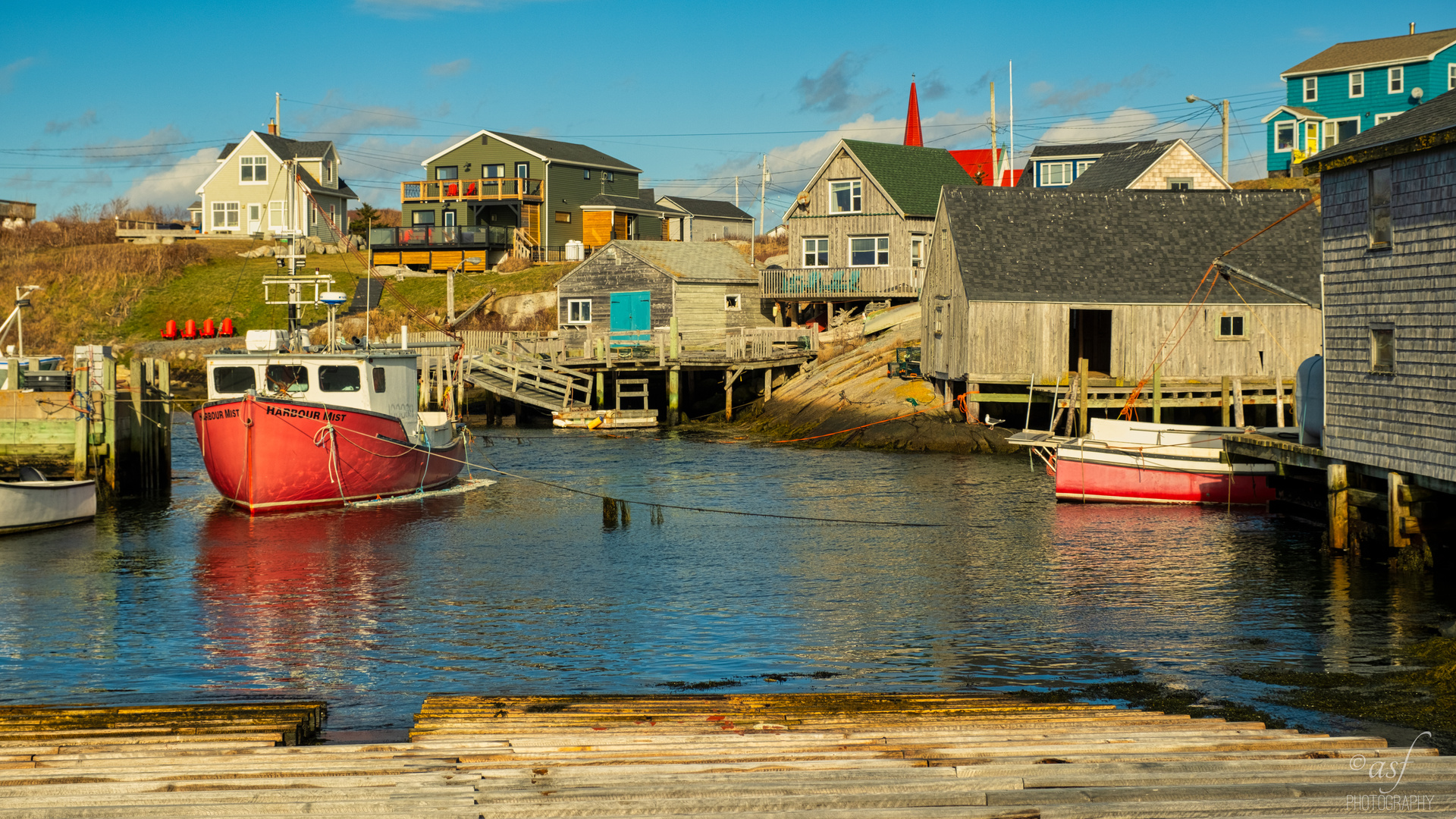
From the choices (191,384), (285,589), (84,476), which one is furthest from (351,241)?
(285,589)

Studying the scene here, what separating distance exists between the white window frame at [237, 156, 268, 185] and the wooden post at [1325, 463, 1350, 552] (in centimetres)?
7181

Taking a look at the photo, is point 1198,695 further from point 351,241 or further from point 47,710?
point 351,241

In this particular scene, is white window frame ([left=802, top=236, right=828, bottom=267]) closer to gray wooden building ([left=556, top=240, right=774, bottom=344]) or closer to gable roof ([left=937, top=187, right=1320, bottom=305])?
gray wooden building ([left=556, top=240, right=774, bottom=344])

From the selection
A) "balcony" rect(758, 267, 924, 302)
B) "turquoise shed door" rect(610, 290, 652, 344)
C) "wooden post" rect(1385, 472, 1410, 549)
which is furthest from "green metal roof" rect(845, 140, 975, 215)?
"wooden post" rect(1385, 472, 1410, 549)

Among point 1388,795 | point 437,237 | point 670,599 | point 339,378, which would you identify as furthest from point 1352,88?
point 1388,795

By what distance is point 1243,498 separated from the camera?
28828 mm

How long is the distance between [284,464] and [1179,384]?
2707 cm

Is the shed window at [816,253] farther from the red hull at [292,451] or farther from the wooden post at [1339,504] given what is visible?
the wooden post at [1339,504]

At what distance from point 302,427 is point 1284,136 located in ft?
201

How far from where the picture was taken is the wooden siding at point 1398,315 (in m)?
18.9

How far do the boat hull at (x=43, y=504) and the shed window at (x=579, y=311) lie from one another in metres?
32.0

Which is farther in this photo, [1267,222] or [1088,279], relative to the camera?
[1267,222]

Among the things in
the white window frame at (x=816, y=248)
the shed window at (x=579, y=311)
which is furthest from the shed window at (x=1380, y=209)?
the shed window at (x=579, y=311)

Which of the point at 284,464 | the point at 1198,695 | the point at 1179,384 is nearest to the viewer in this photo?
the point at 1198,695
